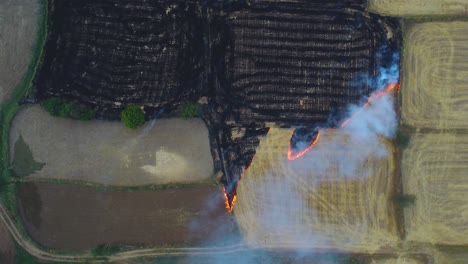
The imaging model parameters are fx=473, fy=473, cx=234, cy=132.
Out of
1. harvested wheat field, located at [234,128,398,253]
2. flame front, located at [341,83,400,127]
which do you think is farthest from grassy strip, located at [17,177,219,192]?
flame front, located at [341,83,400,127]

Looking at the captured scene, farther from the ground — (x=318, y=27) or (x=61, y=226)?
(x=318, y=27)

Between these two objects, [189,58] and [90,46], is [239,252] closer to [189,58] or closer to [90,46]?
[189,58]

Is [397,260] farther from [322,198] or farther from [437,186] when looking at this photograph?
[322,198]

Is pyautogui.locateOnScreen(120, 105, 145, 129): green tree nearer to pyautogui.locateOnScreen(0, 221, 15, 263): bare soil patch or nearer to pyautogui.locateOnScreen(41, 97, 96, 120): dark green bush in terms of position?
pyautogui.locateOnScreen(41, 97, 96, 120): dark green bush

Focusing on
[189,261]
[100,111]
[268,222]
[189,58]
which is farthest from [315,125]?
[100,111]

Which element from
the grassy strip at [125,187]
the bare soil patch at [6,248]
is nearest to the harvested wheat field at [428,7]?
the grassy strip at [125,187]

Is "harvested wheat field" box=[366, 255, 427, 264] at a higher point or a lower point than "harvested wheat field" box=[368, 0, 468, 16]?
lower
